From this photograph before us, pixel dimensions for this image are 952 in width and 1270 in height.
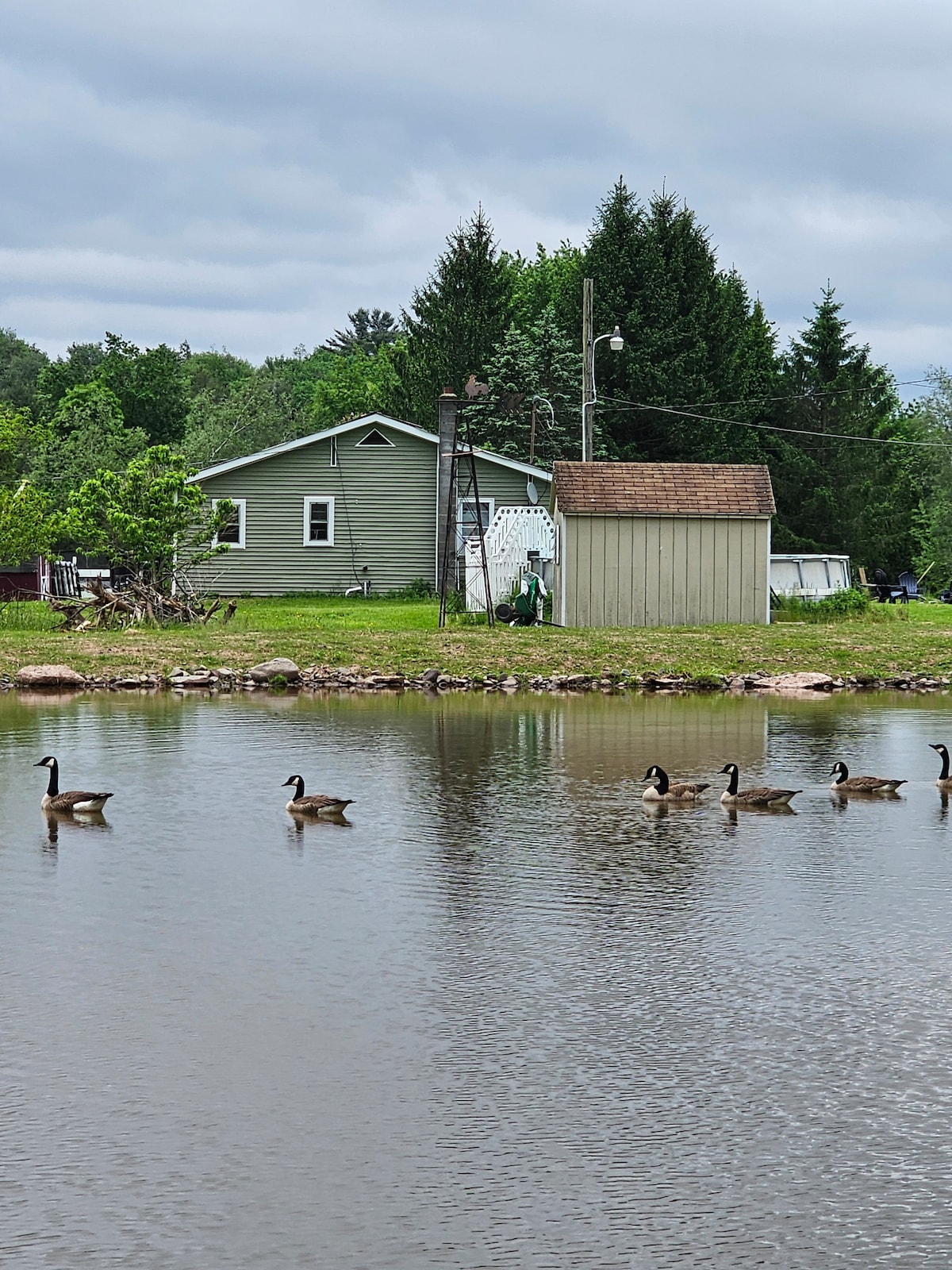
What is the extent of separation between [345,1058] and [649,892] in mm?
4372

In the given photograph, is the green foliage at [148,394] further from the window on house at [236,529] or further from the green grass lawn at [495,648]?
the green grass lawn at [495,648]

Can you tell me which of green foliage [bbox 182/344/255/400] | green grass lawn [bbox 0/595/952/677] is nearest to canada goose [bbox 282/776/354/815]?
green grass lawn [bbox 0/595/952/677]

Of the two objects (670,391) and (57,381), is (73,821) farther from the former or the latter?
(57,381)

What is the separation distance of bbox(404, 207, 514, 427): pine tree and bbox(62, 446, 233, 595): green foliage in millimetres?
31433

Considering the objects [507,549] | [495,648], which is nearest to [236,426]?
[507,549]

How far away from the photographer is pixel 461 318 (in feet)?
221

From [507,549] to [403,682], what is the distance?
478 inches

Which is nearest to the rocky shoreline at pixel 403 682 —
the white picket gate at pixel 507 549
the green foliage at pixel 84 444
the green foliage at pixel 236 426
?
the white picket gate at pixel 507 549

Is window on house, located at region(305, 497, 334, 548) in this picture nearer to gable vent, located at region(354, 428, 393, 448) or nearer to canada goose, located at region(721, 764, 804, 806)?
gable vent, located at region(354, 428, 393, 448)

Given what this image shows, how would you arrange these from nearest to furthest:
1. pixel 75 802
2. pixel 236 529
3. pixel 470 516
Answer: pixel 75 802 → pixel 470 516 → pixel 236 529

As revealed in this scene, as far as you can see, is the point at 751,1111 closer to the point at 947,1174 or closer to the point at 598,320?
the point at 947,1174

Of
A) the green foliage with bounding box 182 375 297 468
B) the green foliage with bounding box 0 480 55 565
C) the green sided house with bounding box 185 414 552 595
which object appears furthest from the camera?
the green foliage with bounding box 182 375 297 468

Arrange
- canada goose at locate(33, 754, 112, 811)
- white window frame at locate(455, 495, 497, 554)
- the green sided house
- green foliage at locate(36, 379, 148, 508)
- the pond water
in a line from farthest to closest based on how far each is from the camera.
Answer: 1. green foliage at locate(36, 379, 148, 508)
2. the green sided house
3. white window frame at locate(455, 495, 497, 554)
4. canada goose at locate(33, 754, 112, 811)
5. the pond water

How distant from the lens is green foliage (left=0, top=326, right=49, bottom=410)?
110 meters
